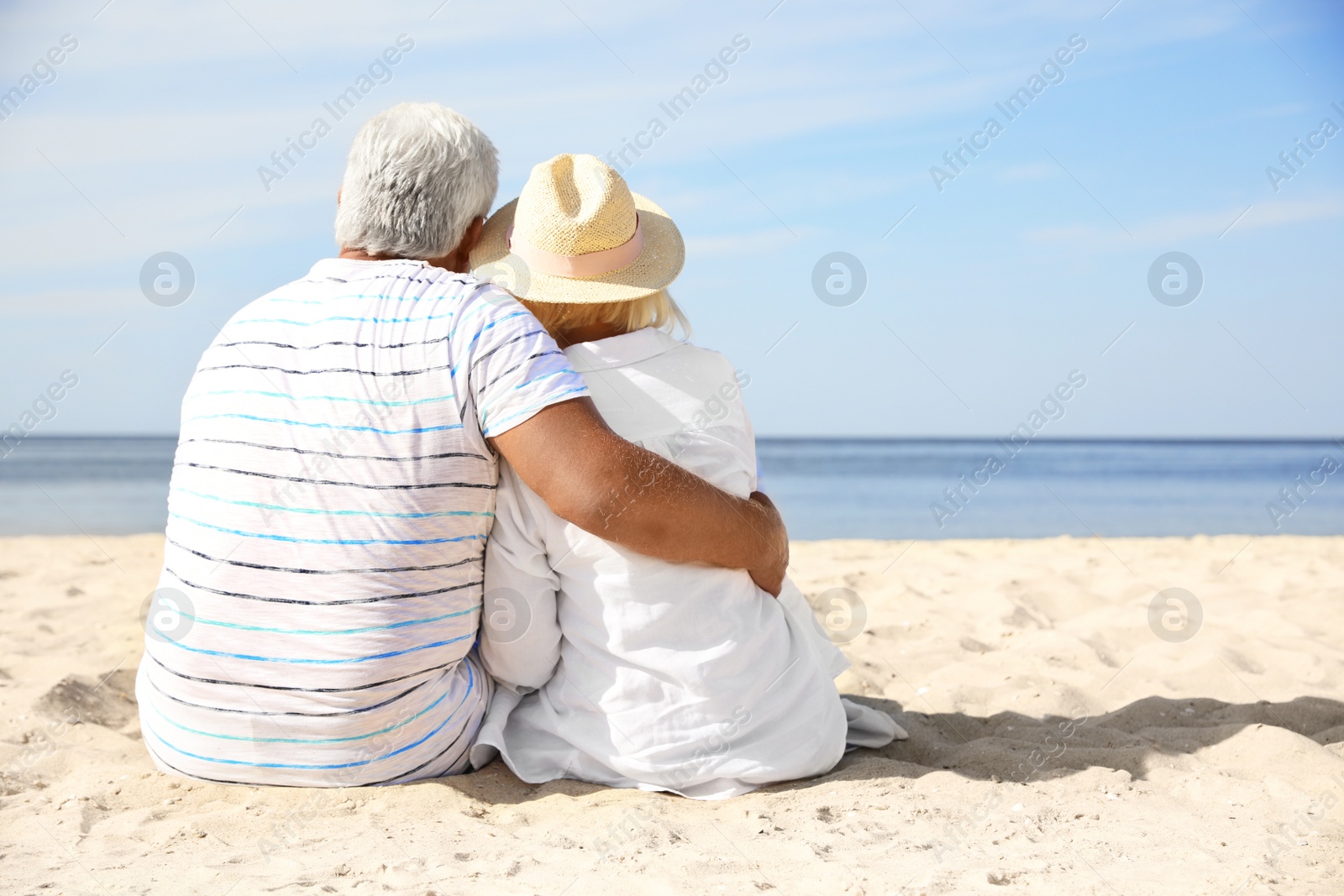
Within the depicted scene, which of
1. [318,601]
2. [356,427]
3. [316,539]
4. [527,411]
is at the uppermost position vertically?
[527,411]

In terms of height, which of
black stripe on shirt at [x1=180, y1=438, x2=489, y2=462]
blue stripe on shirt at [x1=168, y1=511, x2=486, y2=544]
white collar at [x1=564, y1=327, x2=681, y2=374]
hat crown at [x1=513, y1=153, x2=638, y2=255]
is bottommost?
blue stripe on shirt at [x1=168, y1=511, x2=486, y2=544]

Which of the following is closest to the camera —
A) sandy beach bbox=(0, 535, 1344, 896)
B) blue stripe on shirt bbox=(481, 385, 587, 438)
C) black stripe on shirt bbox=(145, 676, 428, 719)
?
sandy beach bbox=(0, 535, 1344, 896)

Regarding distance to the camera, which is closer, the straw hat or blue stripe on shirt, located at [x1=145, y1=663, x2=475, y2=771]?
blue stripe on shirt, located at [x1=145, y1=663, x2=475, y2=771]

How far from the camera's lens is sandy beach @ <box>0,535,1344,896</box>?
5.64 feet

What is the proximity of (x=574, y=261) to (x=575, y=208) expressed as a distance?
6.0 inches

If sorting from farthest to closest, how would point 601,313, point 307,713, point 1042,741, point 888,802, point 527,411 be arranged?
point 1042,741, point 601,313, point 888,802, point 307,713, point 527,411

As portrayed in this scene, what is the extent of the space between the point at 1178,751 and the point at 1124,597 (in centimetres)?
214

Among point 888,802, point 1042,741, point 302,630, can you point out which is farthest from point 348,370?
point 1042,741

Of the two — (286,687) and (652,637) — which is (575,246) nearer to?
(652,637)

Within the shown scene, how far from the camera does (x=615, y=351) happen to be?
213 centimetres

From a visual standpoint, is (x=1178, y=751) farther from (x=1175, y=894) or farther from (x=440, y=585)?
(x=440, y=585)

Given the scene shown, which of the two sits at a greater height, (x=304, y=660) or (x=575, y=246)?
(x=575, y=246)

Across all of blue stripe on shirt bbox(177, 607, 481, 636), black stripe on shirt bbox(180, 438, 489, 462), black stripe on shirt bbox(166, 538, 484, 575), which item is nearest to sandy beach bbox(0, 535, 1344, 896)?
blue stripe on shirt bbox(177, 607, 481, 636)

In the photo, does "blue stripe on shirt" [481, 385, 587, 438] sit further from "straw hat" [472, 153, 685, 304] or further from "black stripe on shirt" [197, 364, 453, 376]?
"straw hat" [472, 153, 685, 304]
